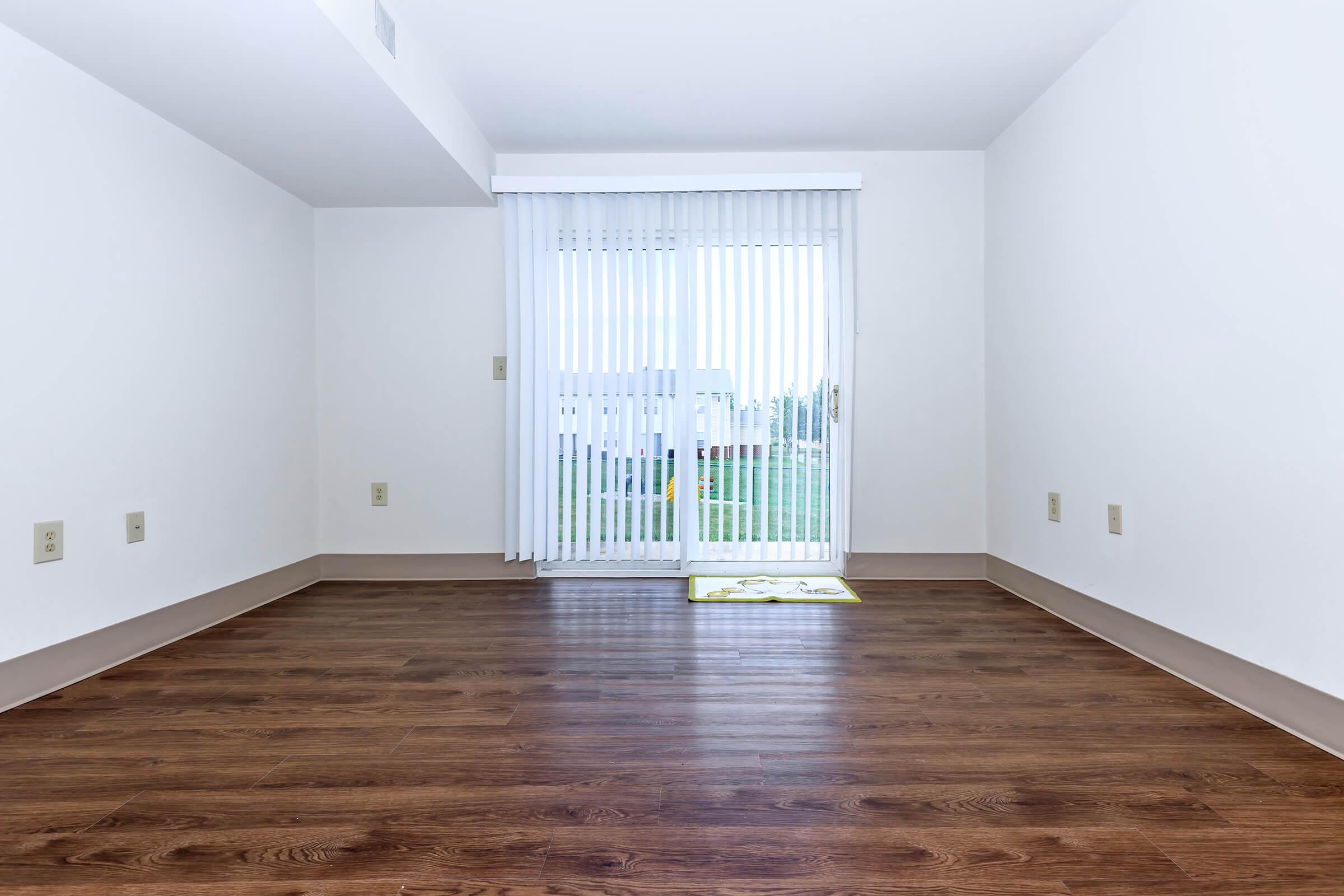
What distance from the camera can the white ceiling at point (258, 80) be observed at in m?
2.04

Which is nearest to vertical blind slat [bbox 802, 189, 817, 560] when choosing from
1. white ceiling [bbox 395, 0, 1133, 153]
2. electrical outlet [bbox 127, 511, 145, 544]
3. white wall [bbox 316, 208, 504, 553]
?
white ceiling [bbox 395, 0, 1133, 153]

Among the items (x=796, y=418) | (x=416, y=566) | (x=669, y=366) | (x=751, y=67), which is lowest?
(x=416, y=566)

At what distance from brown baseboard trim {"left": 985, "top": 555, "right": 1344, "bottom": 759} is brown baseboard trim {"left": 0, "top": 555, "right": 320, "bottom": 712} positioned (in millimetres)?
3710

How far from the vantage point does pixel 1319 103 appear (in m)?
1.80

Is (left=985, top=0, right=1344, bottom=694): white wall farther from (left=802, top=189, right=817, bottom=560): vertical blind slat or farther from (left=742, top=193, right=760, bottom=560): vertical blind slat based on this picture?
(left=742, top=193, right=760, bottom=560): vertical blind slat

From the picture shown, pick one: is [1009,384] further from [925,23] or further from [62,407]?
[62,407]

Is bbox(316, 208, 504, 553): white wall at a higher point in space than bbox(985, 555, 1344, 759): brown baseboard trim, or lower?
higher

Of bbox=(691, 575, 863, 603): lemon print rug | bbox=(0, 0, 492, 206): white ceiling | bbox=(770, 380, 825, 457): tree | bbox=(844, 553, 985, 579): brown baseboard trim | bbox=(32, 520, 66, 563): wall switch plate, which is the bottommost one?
bbox=(691, 575, 863, 603): lemon print rug

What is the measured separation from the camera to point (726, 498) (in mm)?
3885

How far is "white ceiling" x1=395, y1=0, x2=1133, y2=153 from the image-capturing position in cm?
256

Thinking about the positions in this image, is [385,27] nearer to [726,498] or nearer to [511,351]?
[511,351]

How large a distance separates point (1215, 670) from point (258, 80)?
3751 mm

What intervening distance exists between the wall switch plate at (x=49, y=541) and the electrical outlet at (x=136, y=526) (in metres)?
0.27

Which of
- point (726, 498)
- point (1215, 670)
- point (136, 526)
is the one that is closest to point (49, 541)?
point (136, 526)
